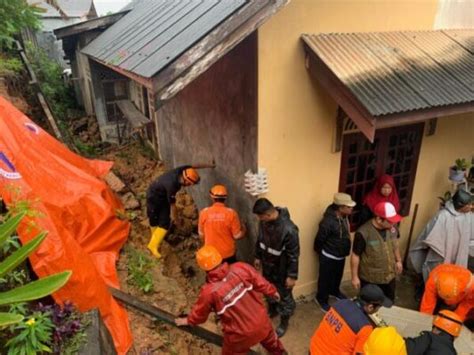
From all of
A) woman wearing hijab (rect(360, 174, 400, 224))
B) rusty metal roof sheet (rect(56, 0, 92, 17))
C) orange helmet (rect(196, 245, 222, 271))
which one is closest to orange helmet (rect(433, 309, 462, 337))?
woman wearing hijab (rect(360, 174, 400, 224))

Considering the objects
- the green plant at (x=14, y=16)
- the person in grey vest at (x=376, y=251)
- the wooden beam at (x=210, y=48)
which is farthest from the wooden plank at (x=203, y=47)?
the green plant at (x=14, y=16)

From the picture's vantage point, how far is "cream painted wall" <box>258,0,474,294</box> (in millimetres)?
4055

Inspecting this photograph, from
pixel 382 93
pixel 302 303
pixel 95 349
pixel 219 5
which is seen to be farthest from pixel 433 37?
pixel 95 349

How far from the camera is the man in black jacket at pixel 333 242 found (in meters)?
4.60

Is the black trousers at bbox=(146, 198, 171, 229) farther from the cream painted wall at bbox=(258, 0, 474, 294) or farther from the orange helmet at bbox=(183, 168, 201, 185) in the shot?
the cream painted wall at bbox=(258, 0, 474, 294)

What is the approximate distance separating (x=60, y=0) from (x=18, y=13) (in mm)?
19701

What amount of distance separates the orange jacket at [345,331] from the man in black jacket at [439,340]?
1.38 feet

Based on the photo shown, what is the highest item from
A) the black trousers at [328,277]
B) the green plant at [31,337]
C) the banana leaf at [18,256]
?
the banana leaf at [18,256]

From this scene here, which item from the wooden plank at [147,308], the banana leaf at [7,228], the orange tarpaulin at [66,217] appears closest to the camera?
the banana leaf at [7,228]

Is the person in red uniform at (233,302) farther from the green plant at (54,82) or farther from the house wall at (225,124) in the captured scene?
the green plant at (54,82)

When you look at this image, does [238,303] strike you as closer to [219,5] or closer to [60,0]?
[219,5]

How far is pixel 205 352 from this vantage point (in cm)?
429

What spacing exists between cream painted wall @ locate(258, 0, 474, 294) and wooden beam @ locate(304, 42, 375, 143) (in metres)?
0.16

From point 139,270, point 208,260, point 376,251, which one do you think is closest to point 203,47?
point 208,260
